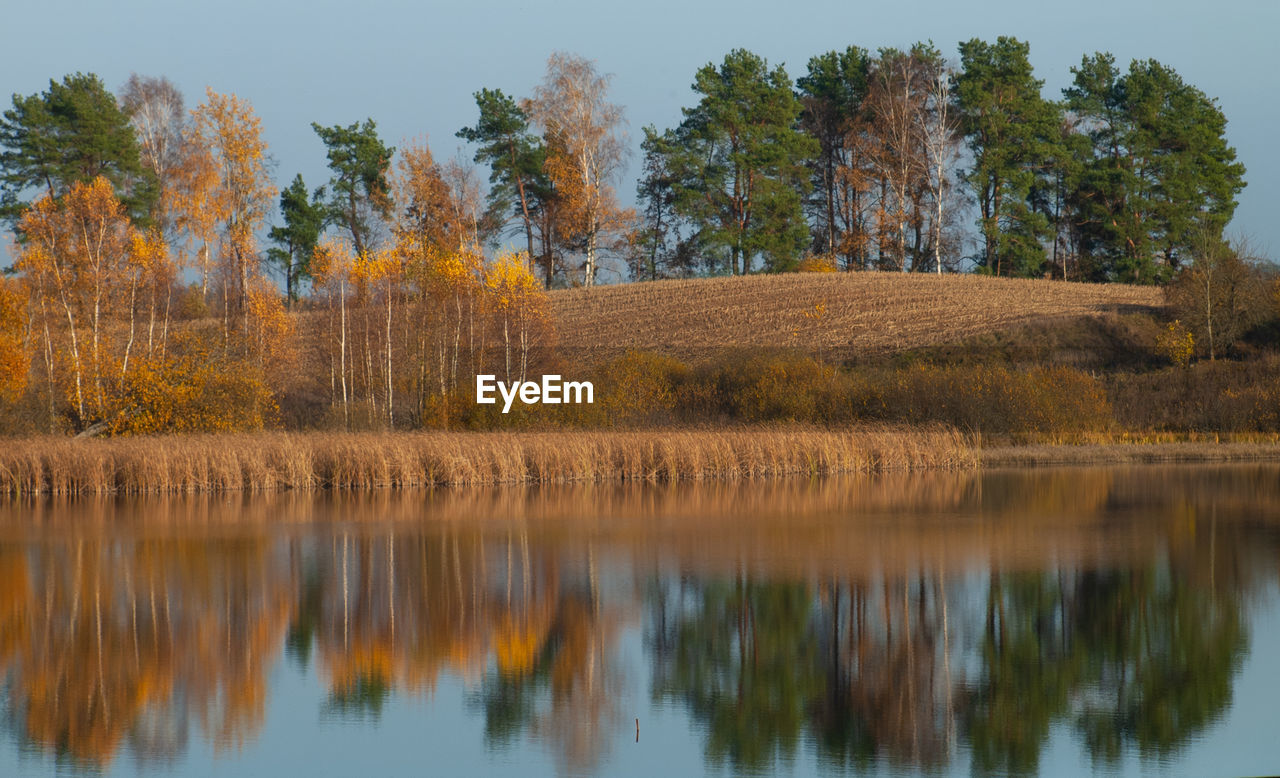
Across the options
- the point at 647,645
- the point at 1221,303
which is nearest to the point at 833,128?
the point at 1221,303

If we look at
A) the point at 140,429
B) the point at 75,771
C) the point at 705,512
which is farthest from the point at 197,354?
the point at 75,771

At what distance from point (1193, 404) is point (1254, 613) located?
1079 inches

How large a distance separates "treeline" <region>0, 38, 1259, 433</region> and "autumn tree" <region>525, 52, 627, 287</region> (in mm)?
109

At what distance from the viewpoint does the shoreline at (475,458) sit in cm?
2489

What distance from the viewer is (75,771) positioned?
7359mm

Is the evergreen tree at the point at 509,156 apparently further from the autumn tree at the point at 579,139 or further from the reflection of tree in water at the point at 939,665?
the reflection of tree in water at the point at 939,665

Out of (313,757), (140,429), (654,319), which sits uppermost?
(654,319)

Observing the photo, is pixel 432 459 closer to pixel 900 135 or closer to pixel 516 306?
pixel 516 306

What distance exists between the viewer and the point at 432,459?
26.2m

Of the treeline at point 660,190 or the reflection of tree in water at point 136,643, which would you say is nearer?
the reflection of tree in water at point 136,643

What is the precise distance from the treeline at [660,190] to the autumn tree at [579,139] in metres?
0.11

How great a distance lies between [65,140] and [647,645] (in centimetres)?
5004

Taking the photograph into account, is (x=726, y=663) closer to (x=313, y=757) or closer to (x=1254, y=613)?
(x=313, y=757)

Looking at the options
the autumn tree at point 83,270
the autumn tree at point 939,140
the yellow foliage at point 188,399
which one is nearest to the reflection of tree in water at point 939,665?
the yellow foliage at point 188,399
